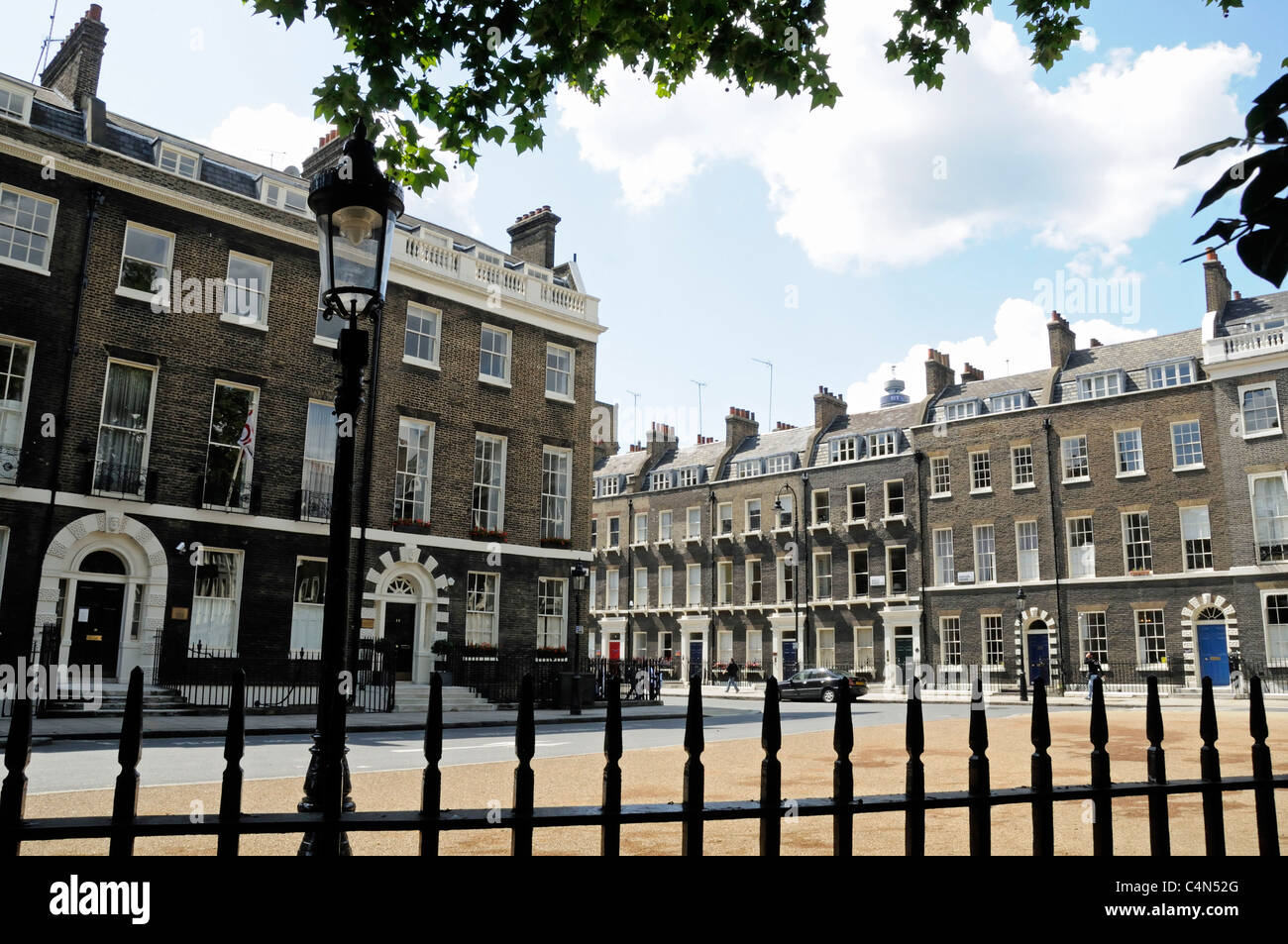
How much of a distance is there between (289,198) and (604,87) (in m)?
20.1

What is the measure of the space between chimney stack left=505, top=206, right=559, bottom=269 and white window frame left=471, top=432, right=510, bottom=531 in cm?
773

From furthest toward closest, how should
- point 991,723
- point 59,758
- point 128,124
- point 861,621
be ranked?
point 861,621
point 128,124
point 991,723
point 59,758

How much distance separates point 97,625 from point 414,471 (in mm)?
8809

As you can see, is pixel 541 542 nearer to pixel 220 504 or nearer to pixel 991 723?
pixel 220 504

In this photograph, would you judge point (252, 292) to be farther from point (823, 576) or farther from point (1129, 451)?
point (1129, 451)

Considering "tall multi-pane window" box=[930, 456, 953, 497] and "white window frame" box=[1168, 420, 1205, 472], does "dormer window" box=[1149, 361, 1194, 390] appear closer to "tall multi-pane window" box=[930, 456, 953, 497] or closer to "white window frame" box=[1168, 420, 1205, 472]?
"white window frame" box=[1168, 420, 1205, 472]

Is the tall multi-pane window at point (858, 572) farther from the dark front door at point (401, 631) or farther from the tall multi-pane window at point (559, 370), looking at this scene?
the dark front door at point (401, 631)

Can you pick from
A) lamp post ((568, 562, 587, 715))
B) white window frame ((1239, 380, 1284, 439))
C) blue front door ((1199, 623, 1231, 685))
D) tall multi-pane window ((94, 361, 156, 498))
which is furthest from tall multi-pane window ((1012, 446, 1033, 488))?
tall multi-pane window ((94, 361, 156, 498))

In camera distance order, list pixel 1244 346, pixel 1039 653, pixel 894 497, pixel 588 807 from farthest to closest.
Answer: pixel 894 497, pixel 1039 653, pixel 1244 346, pixel 588 807

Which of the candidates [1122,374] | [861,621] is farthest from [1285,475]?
[861,621]

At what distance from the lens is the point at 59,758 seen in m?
11.6

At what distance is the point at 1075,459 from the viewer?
129ft

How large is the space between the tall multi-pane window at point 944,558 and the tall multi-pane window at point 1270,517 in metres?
12.1

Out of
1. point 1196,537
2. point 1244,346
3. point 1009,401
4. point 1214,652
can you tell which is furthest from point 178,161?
point 1214,652
